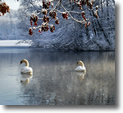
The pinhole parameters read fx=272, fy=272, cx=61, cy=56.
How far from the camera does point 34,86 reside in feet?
12.8

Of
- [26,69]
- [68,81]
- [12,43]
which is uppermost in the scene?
[12,43]

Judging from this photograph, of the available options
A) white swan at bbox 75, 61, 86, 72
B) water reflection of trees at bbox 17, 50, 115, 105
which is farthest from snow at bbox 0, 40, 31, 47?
white swan at bbox 75, 61, 86, 72

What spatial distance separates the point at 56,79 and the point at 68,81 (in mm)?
179

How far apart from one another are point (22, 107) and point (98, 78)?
1.18 metres

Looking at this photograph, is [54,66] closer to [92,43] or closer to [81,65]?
[81,65]

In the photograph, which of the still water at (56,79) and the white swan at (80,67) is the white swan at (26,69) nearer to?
the still water at (56,79)

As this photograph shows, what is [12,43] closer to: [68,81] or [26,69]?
[26,69]

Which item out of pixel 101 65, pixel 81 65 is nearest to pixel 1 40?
pixel 81 65

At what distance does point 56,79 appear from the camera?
13.0ft

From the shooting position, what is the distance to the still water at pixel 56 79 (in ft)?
12.7

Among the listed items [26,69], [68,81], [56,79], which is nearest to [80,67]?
[68,81]

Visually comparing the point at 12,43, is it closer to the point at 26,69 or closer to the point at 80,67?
the point at 26,69

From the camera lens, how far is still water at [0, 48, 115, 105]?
12.7 ft

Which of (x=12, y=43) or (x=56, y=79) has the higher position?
(x=12, y=43)
